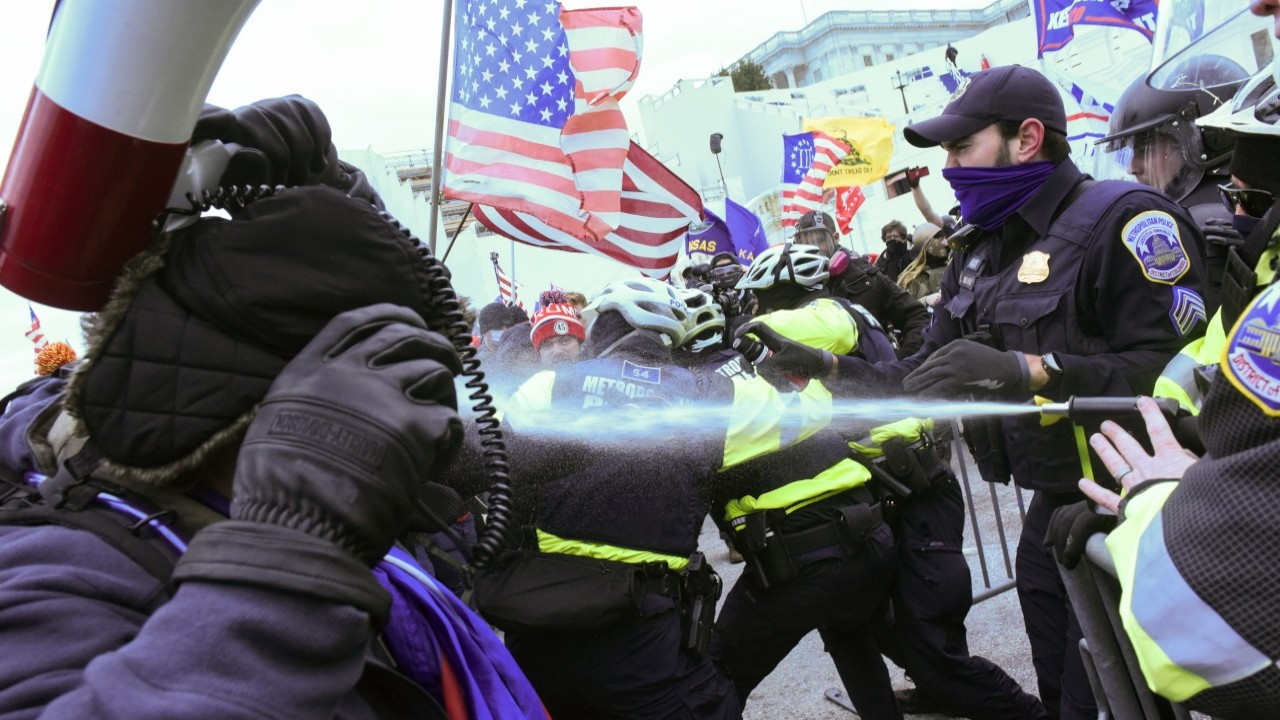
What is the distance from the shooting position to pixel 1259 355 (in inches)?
56.4

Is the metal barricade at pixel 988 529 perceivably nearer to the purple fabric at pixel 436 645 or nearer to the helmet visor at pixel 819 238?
the helmet visor at pixel 819 238

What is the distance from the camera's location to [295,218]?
1.35m

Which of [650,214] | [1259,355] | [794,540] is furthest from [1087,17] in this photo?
[1259,355]

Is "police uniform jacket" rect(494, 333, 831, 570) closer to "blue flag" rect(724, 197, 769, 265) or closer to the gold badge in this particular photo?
the gold badge

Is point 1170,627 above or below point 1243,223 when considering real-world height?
below

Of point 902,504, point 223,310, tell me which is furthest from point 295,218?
point 902,504

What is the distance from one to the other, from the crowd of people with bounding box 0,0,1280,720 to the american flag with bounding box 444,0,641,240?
2599 millimetres

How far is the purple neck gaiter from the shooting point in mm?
3533

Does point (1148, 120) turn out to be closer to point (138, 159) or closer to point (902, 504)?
point (902, 504)

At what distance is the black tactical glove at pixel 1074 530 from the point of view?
6.66ft

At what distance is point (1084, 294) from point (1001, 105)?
83cm

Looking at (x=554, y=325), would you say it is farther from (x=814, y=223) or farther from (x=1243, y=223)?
(x=1243, y=223)

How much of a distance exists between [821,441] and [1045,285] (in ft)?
4.12

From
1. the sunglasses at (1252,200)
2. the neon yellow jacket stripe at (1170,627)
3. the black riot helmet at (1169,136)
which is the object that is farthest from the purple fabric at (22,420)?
the black riot helmet at (1169,136)
